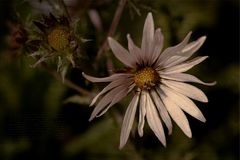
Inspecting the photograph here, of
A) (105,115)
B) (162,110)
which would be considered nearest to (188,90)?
(162,110)

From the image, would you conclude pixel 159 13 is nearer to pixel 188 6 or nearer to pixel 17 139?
pixel 188 6

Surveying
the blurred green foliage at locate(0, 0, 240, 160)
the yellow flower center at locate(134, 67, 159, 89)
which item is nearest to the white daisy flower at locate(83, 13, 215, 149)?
the yellow flower center at locate(134, 67, 159, 89)

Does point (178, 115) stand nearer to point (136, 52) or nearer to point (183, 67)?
point (183, 67)

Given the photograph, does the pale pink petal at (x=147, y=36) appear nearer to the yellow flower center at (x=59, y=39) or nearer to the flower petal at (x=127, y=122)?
the flower petal at (x=127, y=122)

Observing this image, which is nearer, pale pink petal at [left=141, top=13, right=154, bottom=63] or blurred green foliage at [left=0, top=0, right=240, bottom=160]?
pale pink petal at [left=141, top=13, right=154, bottom=63]

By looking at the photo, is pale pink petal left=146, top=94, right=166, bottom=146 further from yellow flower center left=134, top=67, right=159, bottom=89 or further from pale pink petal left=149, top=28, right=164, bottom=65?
pale pink petal left=149, top=28, right=164, bottom=65

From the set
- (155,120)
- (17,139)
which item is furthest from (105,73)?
(17,139)
